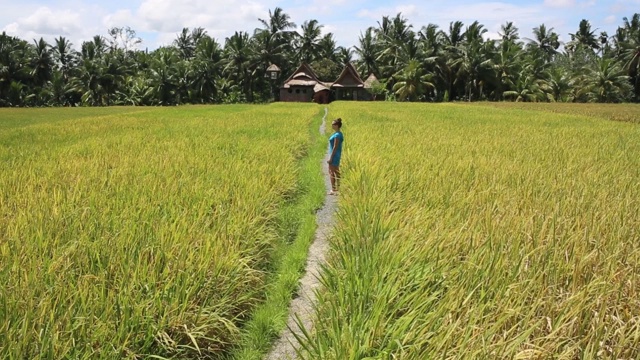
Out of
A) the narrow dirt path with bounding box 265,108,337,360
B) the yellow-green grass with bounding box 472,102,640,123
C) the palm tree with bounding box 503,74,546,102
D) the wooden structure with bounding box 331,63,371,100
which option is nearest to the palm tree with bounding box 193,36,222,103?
the wooden structure with bounding box 331,63,371,100

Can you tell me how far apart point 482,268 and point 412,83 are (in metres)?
36.2

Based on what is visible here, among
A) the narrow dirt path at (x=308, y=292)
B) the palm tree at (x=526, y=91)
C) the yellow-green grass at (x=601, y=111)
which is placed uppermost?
the palm tree at (x=526, y=91)

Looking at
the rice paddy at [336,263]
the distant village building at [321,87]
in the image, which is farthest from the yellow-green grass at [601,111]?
the rice paddy at [336,263]

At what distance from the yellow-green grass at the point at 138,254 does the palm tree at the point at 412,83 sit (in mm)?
32600

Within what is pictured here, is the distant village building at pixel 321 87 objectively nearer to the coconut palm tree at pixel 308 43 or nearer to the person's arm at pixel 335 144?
the coconut palm tree at pixel 308 43

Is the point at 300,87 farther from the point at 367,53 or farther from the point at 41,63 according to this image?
the point at 41,63

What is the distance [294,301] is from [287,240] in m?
1.29

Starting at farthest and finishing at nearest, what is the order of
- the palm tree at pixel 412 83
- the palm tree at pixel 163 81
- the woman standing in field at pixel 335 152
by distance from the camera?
the palm tree at pixel 163 81, the palm tree at pixel 412 83, the woman standing in field at pixel 335 152

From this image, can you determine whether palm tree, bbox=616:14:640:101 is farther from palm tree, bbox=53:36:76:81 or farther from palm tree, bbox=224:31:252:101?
palm tree, bbox=53:36:76:81

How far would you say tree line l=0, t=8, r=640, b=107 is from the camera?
37188 mm

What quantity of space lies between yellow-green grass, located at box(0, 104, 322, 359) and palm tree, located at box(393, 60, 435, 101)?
107 ft

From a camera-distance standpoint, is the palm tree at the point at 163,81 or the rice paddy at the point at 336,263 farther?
the palm tree at the point at 163,81

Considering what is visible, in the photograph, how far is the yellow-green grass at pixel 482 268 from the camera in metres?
1.99

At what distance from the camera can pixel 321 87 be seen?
40.0 metres
